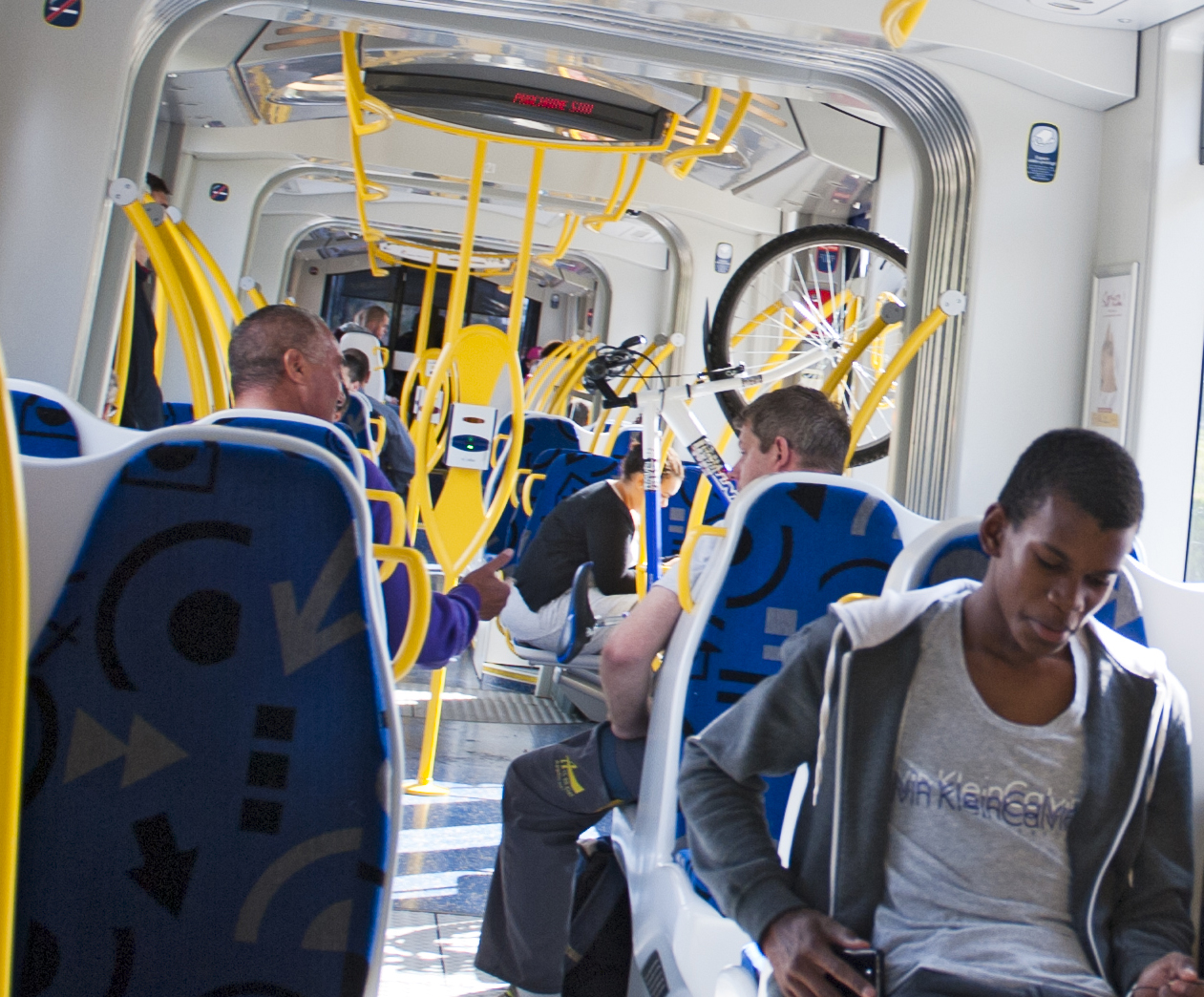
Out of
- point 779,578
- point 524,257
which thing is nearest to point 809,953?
point 779,578

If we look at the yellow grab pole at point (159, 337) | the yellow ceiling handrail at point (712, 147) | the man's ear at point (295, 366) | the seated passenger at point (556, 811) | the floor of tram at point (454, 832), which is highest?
the yellow ceiling handrail at point (712, 147)

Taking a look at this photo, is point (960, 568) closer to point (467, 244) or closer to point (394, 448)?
point (467, 244)

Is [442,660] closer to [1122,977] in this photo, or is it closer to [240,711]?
[240,711]

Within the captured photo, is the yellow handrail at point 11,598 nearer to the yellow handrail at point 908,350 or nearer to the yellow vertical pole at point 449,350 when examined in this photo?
the yellow handrail at point 908,350

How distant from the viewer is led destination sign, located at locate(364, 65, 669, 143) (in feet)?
11.8

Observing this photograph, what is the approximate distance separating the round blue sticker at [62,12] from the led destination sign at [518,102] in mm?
1023

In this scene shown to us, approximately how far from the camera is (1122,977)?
45.9 inches

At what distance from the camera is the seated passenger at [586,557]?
14.1 ft

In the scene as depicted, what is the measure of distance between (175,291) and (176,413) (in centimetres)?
152

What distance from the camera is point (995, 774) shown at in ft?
3.88

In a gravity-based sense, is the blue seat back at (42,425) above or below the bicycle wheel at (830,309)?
below


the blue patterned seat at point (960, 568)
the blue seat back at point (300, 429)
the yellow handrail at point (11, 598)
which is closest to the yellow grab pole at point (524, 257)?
the blue seat back at point (300, 429)

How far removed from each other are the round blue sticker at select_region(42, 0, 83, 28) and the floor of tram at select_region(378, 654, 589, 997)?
1774mm

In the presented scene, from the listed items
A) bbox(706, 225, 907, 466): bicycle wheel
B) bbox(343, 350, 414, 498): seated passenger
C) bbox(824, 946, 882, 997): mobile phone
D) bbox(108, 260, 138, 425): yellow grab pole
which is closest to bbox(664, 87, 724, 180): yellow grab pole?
bbox(706, 225, 907, 466): bicycle wheel
